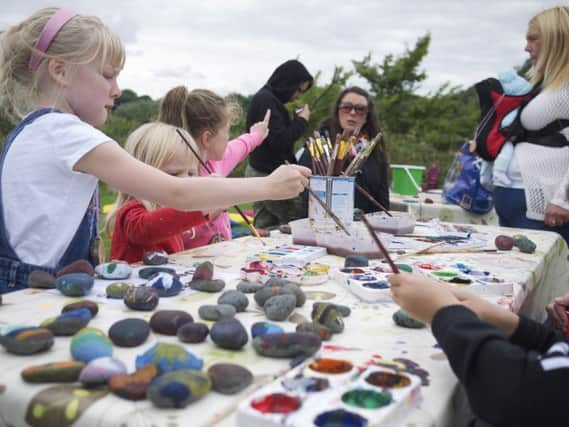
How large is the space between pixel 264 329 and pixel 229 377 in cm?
16

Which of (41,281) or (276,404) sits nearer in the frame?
(276,404)

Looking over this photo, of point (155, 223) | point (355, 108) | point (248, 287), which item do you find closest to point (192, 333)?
point (248, 287)

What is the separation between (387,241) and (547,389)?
2.80 ft

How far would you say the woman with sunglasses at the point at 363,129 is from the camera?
97.3 inches

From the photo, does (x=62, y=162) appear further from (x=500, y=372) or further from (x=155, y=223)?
(x=500, y=372)

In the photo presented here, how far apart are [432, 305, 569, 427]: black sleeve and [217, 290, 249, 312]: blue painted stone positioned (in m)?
0.34

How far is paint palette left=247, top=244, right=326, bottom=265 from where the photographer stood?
1.22 meters

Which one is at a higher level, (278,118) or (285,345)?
(278,118)

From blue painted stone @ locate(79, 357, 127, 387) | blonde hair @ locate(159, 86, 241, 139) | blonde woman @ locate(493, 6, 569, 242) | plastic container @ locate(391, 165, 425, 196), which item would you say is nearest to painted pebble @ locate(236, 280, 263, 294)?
blue painted stone @ locate(79, 357, 127, 387)

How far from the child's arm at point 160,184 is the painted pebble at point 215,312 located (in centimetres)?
34

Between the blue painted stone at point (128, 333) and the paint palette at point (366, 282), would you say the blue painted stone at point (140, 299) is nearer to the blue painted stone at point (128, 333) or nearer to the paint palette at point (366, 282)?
the blue painted stone at point (128, 333)

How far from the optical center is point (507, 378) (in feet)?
1.87

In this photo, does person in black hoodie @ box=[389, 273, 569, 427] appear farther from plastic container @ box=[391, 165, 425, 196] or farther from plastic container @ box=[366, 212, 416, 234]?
plastic container @ box=[391, 165, 425, 196]

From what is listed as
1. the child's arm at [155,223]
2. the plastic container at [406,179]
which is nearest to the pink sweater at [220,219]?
the child's arm at [155,223]
